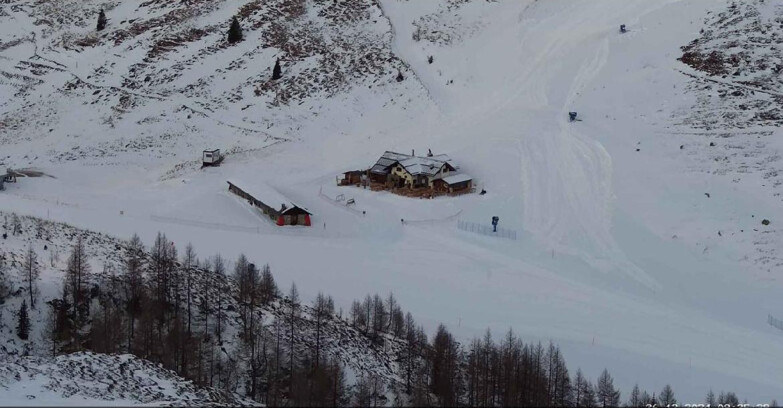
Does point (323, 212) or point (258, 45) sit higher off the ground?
point (258, 45)

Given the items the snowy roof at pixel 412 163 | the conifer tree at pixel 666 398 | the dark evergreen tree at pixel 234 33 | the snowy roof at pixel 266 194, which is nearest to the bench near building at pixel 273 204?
the snowy roof at pixel 266 194

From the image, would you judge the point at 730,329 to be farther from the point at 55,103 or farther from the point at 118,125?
the point at 55,103

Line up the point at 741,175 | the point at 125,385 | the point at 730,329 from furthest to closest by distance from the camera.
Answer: the point at 741,175
the point at 730,329
the point at 125,385

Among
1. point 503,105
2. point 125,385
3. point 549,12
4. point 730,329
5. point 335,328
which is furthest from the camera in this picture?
point 549,12

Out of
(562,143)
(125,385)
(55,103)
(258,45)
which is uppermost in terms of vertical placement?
(258,45)

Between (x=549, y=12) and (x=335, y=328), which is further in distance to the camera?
(x=549, y=12)

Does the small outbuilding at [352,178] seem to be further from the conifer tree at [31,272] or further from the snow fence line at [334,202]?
the conifer tree at [31,272]

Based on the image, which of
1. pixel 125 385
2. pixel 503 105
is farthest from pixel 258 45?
pixel 125 385
